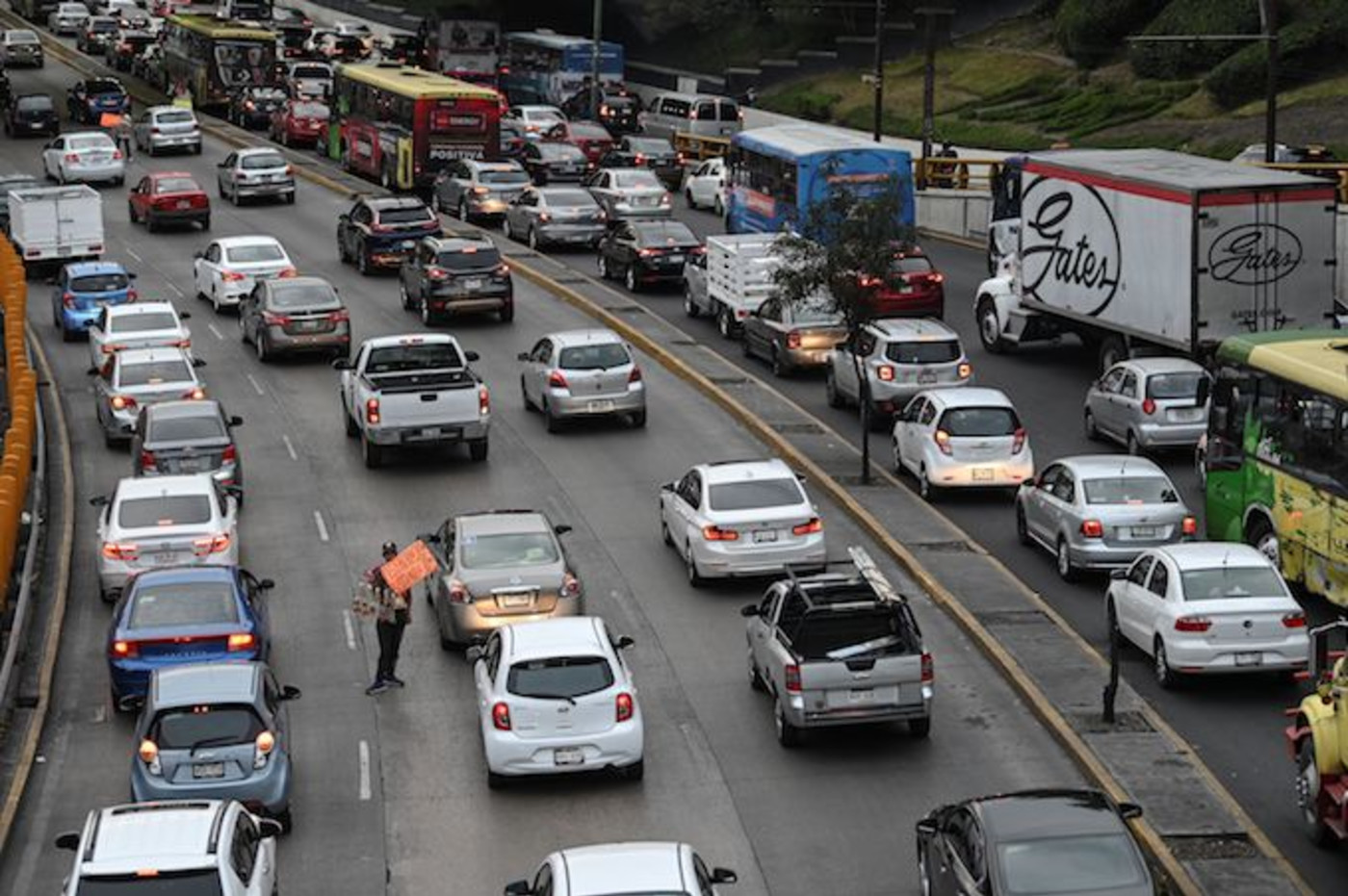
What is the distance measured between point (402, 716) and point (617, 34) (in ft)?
289

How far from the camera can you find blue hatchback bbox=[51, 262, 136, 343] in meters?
49.9

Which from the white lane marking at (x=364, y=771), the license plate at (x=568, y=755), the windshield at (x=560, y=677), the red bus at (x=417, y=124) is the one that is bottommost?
the white lane marking at (x=364, y=771)

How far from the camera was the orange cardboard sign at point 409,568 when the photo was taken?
26.0 metres

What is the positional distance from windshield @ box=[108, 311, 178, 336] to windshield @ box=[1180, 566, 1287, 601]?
23019mm

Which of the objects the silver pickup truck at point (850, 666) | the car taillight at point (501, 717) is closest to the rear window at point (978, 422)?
the silver pickup truck at point (850, 666)

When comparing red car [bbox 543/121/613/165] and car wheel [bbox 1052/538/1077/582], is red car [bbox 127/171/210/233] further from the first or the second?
car wheel [bbox 1052/538/1077/582]

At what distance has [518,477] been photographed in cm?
3762

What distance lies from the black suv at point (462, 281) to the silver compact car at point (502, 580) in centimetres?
2066

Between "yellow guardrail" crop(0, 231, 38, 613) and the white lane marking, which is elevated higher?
"yellow guardrail" crop(0, 231, 38, 613)

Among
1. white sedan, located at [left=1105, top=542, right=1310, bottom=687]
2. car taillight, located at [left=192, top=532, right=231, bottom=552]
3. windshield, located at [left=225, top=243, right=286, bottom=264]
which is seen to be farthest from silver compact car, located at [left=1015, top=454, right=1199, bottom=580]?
windshield, located at [left=225, top=243, right=286, bottom=264]

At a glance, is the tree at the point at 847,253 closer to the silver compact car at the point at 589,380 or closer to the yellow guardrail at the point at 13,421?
the silver compact car at the point at 589,380

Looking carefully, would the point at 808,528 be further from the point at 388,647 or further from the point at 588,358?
the point at 588,358

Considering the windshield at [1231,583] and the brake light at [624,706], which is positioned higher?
the windshield at [1231,583]

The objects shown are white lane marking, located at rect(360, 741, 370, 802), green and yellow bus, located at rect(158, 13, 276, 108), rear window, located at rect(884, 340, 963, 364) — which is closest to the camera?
white lane marking, located at rect(360, 741, 370, 802)
